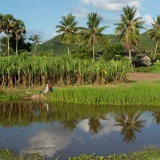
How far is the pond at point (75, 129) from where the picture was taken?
851 centimetres

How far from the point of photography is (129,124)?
11.6 m

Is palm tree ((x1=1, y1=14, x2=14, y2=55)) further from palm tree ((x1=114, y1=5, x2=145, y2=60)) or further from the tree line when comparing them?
palm tree ((x1=114, y1=5, x2=145, y2=60))

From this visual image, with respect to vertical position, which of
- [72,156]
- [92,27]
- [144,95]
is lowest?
[72,156]

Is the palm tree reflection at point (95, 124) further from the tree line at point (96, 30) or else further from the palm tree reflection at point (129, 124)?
the tree line at point (96, 30)

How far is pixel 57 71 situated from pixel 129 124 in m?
10.2

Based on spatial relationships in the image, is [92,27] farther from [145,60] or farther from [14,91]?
[14,91]

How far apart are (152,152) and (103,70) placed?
1415 cm

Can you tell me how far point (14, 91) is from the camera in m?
18.5

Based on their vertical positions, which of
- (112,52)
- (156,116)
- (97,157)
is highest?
(112,52)

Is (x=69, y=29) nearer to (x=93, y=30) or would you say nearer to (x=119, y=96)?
(x=93, y=30)

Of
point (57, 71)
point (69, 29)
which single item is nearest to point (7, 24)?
point (69, 29)

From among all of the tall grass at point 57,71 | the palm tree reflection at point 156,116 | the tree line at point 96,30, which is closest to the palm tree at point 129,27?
the tree line at point 96,30

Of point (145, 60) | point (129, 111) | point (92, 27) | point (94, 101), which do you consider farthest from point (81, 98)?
point (145, 60)

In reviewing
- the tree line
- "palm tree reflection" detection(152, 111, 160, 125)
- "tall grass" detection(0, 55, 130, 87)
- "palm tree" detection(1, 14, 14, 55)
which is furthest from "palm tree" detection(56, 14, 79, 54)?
"palm tree reflection" detection(152, 111, 160, 125)
